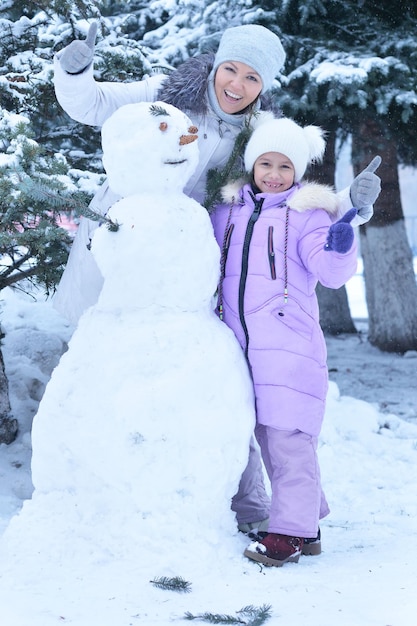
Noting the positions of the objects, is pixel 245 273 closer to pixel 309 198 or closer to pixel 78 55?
pixel 309 198

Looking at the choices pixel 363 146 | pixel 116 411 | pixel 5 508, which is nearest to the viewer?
pixel 116 411

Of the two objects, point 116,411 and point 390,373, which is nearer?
point 116,411

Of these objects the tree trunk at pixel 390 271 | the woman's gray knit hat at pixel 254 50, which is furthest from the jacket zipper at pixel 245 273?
the tree trunk at pixel 390 271

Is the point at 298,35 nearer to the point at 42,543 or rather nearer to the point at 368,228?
the point at 368,228

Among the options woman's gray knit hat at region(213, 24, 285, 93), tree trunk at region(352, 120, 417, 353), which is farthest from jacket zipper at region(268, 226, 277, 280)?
tree trunk at region(352, 120, 417, 353)

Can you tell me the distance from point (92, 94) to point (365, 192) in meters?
1.23

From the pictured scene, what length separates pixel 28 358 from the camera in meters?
5.16

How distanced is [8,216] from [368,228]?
5.77 metres

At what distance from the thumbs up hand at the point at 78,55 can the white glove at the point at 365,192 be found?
119cm

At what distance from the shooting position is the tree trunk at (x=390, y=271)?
26.9 feet

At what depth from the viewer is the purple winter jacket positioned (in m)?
2.99

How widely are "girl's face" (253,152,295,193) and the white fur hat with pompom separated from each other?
27mm

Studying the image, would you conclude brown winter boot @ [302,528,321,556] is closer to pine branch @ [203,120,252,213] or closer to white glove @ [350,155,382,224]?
white glove @ [350,155,382,224]

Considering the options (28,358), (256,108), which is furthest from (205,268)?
(28,358)
